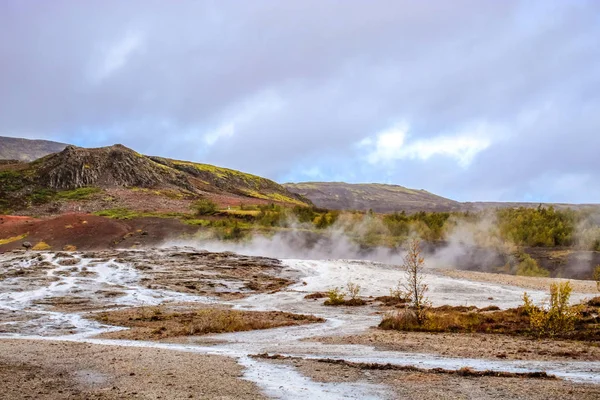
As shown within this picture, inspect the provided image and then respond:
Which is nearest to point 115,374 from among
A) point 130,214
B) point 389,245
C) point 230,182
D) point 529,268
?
point 529,268

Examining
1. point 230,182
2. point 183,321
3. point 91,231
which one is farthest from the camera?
point 230,182

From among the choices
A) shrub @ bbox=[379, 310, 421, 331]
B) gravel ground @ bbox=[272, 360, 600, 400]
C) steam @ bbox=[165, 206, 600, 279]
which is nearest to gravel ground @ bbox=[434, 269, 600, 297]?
steam @ bbox=[165, 206, 600, 279]

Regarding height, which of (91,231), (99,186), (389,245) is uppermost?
(99,186)

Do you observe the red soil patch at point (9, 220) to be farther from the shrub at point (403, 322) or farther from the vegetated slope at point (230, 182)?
the shrub at point (403, 322)

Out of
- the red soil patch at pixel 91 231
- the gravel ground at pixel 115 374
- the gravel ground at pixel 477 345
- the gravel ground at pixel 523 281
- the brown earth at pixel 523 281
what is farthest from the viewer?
the red soil patch at pixel 91 231

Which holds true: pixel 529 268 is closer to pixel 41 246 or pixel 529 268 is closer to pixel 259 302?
pixel 259 302

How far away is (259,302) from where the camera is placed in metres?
33.2

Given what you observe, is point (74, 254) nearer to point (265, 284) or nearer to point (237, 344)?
point (265, 284)

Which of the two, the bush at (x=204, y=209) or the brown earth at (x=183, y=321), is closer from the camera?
the brown earth at (x=183, y=321)

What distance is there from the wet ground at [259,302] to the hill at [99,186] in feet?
102

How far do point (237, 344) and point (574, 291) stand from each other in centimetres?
2590

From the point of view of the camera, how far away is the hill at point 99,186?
7575cm

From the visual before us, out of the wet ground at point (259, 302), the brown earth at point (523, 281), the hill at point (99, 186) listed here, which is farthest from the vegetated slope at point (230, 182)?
the brown earth at point (523, 281)

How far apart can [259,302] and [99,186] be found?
60.2 meters
